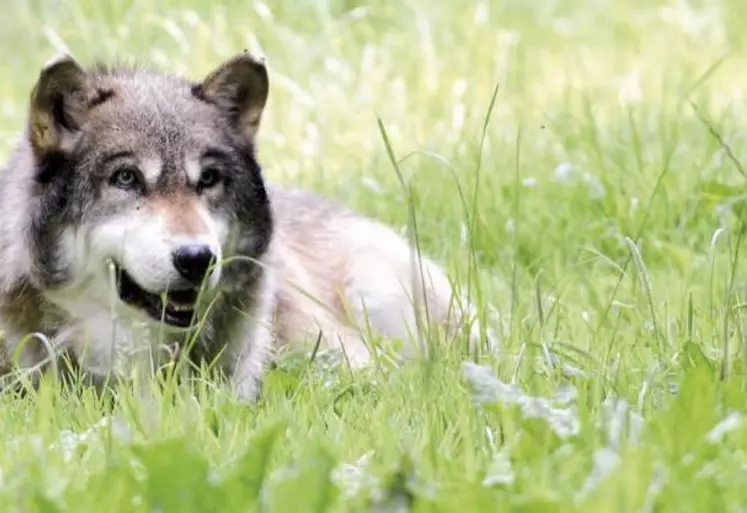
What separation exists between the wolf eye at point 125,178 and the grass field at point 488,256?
75cm

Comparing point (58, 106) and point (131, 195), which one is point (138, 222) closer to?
point (131, 195)

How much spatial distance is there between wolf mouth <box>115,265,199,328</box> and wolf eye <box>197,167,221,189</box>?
0.32 meters

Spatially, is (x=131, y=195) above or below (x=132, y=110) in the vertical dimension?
below

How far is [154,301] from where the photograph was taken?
4117 mm

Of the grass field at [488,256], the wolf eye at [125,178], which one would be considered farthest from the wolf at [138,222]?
the grass field at [488,256]

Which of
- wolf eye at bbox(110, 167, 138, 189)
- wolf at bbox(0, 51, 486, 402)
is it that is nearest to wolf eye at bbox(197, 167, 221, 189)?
wolf at bbox(0, 51, 486, 402)

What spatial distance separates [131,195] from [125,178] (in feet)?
0.21

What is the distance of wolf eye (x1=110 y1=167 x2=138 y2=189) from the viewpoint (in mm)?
4117

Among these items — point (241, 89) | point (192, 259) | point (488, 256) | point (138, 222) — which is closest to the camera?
point (192, 259)

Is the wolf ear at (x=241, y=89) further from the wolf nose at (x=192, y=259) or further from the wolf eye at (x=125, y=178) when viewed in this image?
the wolf nose at (x=192, y=259)

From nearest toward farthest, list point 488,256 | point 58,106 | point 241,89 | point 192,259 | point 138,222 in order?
point 192,259 → point 138,222 → point 58,106 → point 241,89 → point 488,256

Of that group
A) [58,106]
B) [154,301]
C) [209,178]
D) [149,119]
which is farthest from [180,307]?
[58,106]

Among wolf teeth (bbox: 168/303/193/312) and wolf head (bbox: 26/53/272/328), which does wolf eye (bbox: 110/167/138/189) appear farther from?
wolf teeth (bbox: 168/303/193/312)

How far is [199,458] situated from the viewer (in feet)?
7.57
